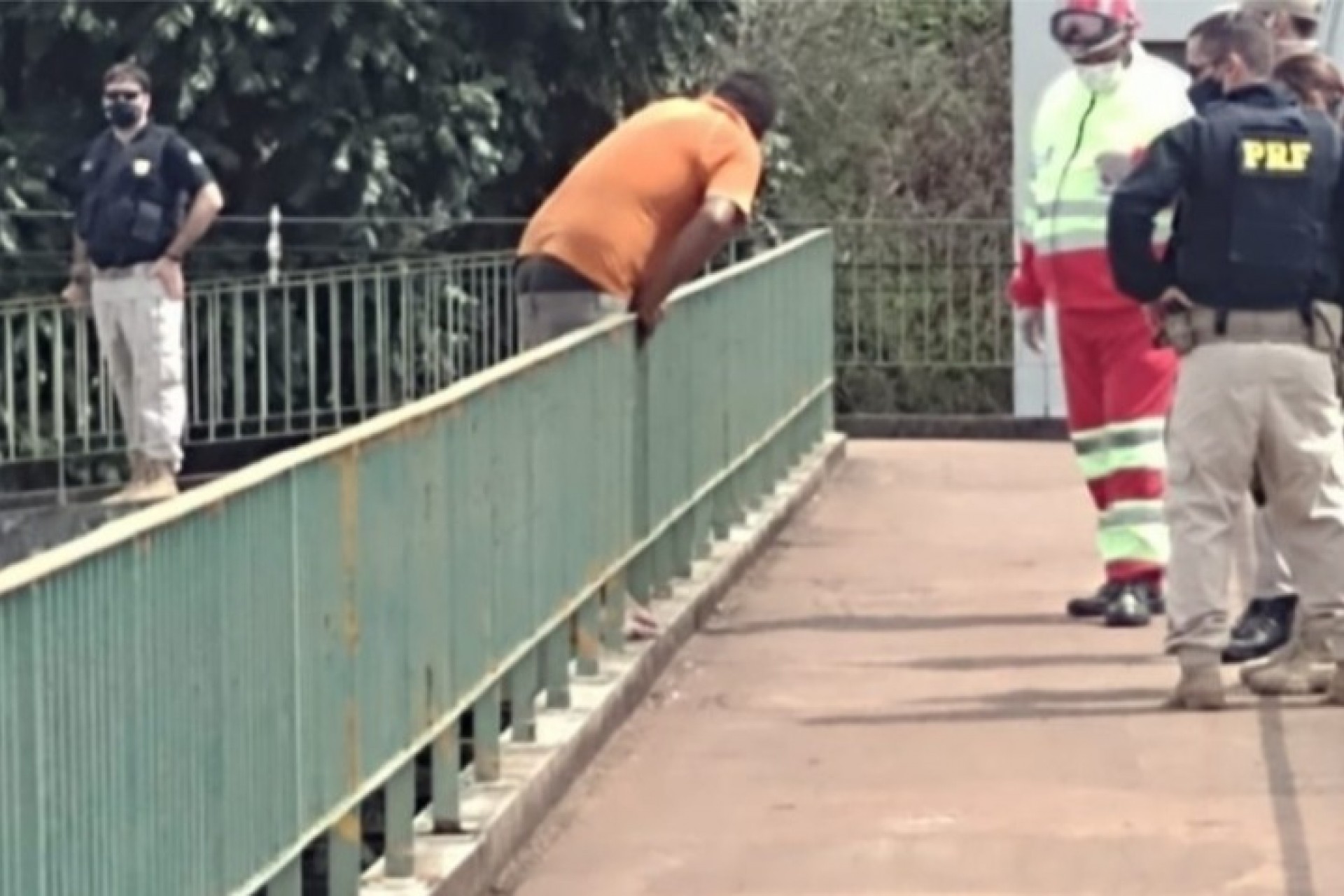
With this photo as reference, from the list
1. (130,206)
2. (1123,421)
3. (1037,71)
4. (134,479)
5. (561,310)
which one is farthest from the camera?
(1037,71)

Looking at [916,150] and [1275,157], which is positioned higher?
[1275,157]

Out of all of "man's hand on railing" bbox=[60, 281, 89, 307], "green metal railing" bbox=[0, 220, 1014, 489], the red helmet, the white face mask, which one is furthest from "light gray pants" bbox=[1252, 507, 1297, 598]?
"green metal railing" bbox=[0, 220, 1014, 489]

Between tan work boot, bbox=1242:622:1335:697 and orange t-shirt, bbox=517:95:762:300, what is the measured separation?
2.17 meters

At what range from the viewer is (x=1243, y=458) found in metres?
10.3

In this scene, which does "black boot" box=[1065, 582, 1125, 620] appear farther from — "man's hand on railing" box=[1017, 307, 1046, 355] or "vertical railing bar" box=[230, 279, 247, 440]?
"vertical railing bar" box=[230, 279, 247, 440]

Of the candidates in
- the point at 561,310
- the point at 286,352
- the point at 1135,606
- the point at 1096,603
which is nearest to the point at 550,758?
the point at 561,310

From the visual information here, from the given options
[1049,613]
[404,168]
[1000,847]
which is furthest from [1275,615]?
[404,168]

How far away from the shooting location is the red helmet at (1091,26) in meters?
12.1

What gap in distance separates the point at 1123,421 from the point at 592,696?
2.67 m

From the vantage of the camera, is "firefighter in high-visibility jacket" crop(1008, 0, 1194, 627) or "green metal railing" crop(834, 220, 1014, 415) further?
"green metal railing" crop(834, 220, 1014, 415)

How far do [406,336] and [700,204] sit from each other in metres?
8.09

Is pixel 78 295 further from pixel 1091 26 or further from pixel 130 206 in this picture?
pixel 1091 26

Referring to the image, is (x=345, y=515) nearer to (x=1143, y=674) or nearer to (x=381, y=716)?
(x=381, y=716)

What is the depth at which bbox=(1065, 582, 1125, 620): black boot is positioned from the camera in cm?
1238
